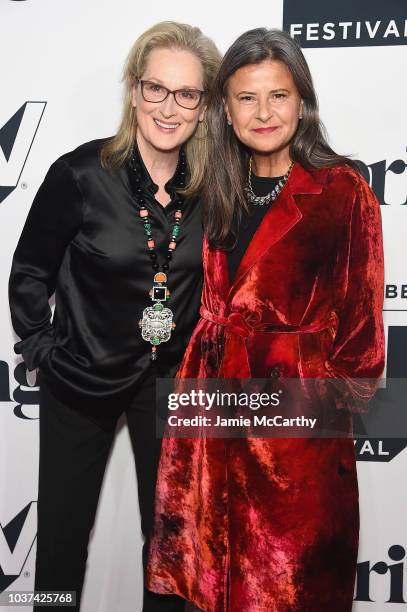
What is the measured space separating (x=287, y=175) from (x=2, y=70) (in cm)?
99

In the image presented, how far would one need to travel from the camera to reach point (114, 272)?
5.49ft

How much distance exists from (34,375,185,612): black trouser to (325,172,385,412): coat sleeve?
0.52 meters

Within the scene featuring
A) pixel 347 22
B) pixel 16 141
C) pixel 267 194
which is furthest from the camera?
pixel 16 141

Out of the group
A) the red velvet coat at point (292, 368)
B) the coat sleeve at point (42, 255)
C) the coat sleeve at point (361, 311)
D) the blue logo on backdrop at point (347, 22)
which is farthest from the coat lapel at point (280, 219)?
the blue logo on backdrop at point (347, 22)

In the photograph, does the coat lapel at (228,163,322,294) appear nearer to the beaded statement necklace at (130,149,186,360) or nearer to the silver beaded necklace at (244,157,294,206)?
the silver beaded necklace at (244,157,294,206)

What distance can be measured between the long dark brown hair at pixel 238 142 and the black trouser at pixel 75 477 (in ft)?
1.55

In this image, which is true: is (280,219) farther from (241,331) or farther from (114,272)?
(114,272)

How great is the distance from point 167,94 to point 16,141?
636mm

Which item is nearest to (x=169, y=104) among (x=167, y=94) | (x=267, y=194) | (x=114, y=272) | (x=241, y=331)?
(x=167, y=94)

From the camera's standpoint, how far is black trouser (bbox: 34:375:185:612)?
1.81 metres

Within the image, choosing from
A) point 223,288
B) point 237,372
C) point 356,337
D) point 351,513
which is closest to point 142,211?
point 223,288

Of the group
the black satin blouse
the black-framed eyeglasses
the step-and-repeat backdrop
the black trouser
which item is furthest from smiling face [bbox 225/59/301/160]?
the black trouser

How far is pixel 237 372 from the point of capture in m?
1.56

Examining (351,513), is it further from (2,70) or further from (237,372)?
(2,70)
